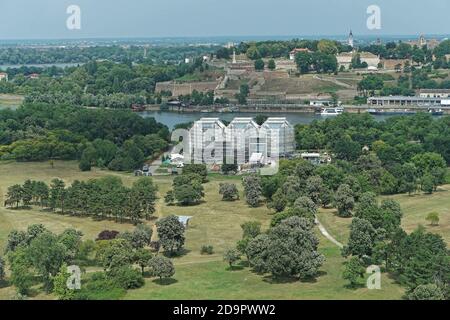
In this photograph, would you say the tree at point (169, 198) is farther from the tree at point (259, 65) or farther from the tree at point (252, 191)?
the tree at point (259, 65)

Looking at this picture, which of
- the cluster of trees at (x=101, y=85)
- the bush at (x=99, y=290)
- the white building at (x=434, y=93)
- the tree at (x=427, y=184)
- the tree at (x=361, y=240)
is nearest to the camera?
the bush at (x=99, y=290)

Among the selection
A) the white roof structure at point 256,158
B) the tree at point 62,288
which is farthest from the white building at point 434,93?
the tree at point 62,288

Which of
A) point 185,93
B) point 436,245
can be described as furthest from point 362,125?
point 185,93

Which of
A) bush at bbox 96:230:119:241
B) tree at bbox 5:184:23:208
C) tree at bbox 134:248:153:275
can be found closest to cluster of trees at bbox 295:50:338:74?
tree at bbox 5:184:23:208

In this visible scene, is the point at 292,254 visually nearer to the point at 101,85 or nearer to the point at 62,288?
the point at 62,288

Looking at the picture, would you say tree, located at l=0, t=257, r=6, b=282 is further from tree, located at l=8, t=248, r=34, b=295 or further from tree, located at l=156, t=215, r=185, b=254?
tree, located at l=156, t=215, r=185, b=254

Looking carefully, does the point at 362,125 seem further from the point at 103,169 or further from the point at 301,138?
the point at 103,169
